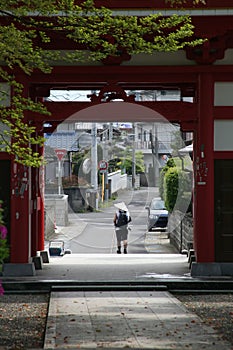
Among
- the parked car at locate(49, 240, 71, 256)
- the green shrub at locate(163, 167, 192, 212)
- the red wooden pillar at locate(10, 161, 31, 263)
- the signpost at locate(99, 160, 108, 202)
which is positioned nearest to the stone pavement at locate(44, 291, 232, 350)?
the red wooden pillar at locate(10, 161, 31, 263)

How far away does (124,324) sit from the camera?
9.32 m

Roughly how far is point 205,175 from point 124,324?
16.6 ft

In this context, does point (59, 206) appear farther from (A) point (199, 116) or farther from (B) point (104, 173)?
(A) point (199, 116)

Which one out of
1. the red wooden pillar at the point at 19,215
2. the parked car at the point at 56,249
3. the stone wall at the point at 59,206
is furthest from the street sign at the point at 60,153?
the red wooden pillar at the point at 19,215

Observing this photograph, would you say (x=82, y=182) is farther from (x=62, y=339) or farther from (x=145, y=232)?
(x=62, y=339)

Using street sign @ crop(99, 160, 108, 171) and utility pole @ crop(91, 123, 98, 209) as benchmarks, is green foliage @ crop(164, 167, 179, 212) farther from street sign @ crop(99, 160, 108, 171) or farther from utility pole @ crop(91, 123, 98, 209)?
utility pole @ crop(91, 123, 98, 209)

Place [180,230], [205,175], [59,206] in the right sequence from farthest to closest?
[59,206] < [180,230] < [205,175]

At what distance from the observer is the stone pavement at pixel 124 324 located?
8.06m

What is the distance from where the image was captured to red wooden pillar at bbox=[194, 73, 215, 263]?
13.9 meters

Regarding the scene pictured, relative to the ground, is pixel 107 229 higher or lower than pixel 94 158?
lower

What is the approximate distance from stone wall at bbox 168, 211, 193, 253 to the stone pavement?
26.2 ft

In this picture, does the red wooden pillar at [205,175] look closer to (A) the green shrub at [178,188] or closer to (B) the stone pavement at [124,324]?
(B) the stone pavement at [124,324]

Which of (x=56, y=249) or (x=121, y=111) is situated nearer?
(x=121, y=111)

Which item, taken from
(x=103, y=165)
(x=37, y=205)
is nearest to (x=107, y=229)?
(x=103, y=165)
